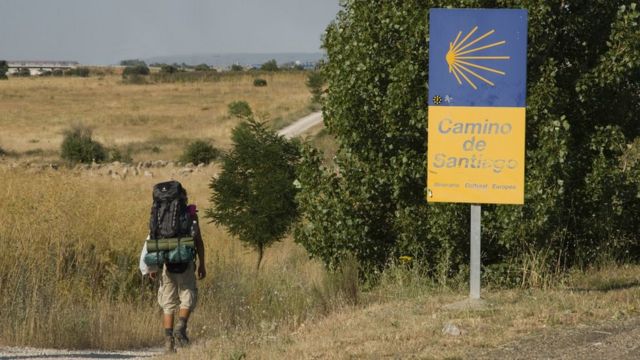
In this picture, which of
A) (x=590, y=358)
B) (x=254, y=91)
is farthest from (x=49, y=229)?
(x=254, y=91)

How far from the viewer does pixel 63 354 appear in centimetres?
1088

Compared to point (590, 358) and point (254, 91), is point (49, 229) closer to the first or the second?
point (590, 358)

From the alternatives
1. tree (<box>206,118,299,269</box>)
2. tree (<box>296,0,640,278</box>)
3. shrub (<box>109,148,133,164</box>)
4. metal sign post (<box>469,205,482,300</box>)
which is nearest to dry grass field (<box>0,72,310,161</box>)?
shrub (<box>109,148,133,164</box>)

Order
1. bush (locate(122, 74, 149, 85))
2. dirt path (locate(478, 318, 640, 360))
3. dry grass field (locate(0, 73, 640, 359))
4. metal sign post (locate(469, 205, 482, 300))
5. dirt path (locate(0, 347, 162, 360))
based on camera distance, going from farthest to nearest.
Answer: bush (locate(122, 74, 149, 85))
dirt path (locate(0, 347, 162, 360))
metal sign post (locate(469, 205, 482, 300))
dry grass field (locate(0, 73, 640, 359))
dirt path (locate(478, 318, 640, 360))

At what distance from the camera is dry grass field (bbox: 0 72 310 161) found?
60.0m

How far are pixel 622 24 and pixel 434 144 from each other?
3972 mm

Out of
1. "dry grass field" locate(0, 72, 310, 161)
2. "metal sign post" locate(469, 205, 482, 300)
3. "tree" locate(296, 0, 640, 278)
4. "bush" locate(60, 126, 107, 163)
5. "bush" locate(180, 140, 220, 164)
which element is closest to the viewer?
"metal sign post" locate(469, 205, 482, 300)

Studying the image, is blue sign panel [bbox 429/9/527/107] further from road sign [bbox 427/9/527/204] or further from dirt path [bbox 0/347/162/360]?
dirt path [bbox 0/347/162/360]

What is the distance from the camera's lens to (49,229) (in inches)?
575

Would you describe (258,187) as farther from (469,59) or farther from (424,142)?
(469,59)

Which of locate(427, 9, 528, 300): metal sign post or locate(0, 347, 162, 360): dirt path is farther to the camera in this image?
locate(0, 347, 162, 360): dirt path

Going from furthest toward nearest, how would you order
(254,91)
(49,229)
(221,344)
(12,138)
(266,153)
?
1. (254,91)
2. (12,138)
3. (266,153)
4. (49,229)
5. (221,344)

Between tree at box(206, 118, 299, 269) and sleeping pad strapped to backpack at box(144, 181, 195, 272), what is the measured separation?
499 inches

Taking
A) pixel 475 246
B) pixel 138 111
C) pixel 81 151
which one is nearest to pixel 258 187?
pixel 475 246
